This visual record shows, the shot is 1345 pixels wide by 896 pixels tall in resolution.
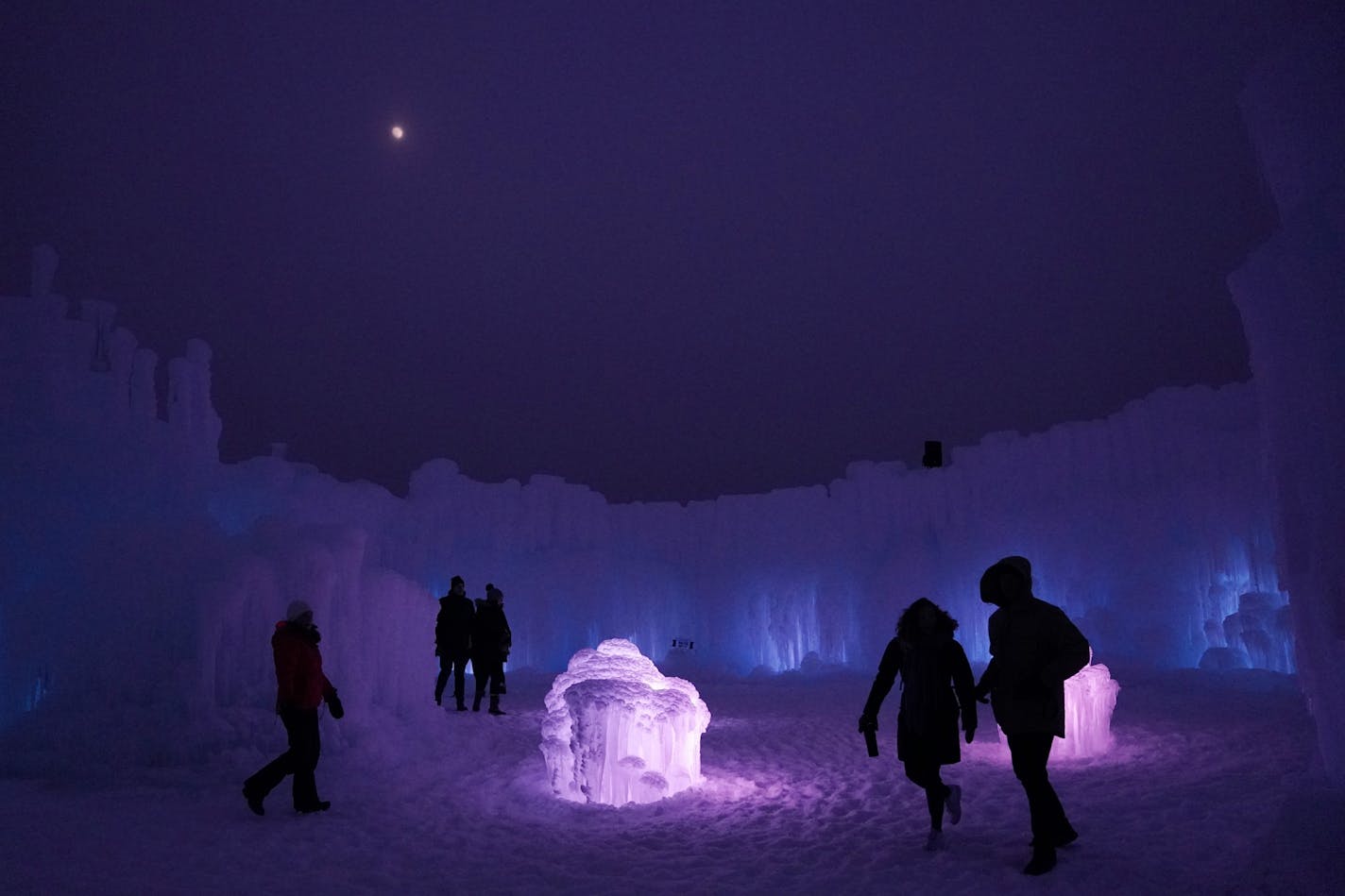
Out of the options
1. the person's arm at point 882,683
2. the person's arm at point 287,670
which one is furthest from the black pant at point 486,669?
the person's arm at point 882,683

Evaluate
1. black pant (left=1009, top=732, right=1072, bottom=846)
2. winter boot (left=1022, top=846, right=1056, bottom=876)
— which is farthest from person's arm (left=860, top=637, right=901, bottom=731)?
winter boot (left=1022, top=846, right=1056, bottom=876)

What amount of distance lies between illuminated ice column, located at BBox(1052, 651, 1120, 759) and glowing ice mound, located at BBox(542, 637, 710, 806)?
152 inches

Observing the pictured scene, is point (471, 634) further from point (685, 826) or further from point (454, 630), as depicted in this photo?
point (685, 826)

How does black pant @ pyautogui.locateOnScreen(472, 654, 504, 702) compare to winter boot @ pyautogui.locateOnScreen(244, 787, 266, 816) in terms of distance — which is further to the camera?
black pant @ pyautogui.locateOnScreen(472, 654, 504, 702)

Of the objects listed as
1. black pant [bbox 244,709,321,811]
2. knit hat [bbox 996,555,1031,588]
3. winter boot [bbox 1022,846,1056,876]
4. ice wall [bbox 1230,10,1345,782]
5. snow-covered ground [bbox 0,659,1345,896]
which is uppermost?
ice wall [bbox 1230,10,1345,782]

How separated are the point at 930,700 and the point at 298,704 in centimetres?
442

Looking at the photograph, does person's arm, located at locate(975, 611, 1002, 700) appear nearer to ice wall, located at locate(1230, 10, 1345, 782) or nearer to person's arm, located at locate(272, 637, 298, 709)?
ice wall, located at locate(1230, 10, 1345, 782)

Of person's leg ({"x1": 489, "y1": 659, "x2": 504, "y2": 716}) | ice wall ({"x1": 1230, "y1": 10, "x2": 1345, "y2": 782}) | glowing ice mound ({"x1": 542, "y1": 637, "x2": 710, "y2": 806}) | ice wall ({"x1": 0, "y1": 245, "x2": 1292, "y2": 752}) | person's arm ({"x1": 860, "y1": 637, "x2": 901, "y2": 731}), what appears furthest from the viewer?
person's leg ({"x1": 489, "y1": 659, "x2": 504, "y2": 716})

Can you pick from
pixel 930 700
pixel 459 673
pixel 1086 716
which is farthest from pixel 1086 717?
pixel 459 673

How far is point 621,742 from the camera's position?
6809 mm

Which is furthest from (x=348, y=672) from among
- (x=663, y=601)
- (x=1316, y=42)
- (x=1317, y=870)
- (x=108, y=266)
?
(x=108, y=266)

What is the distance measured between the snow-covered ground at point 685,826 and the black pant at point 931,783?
0.24 metres

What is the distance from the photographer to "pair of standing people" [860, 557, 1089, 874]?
165 inches

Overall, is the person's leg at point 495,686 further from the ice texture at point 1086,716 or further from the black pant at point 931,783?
the black pant at point 931,783
